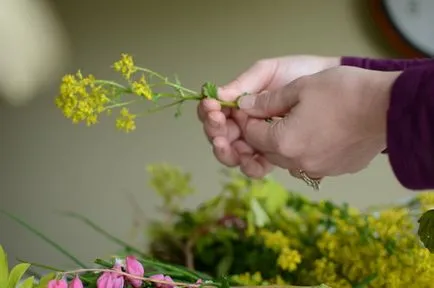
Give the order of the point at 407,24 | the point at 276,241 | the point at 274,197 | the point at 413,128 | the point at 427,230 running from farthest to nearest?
the point at 407,24, the point at 274,197, the point at 276,241, the point at 427,230, the point at 413,128

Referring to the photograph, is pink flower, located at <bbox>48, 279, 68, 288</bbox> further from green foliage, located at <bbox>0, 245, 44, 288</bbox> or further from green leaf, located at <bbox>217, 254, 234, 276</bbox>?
green leaf, located at <bbox>217, 254, 234, 276</bbox>

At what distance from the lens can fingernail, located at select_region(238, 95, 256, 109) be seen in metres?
0.74

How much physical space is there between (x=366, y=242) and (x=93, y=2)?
3.95ft

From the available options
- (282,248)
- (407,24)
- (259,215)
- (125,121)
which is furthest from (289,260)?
(407,24)

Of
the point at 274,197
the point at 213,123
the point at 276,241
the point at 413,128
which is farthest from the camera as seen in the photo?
the point at 274,197

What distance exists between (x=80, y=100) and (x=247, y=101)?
0.17 metres

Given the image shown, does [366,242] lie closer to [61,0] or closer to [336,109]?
[336,109]

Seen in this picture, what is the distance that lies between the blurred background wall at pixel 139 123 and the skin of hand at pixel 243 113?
0.94 metres

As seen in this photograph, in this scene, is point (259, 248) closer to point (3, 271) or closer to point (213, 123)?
point (213, 123)

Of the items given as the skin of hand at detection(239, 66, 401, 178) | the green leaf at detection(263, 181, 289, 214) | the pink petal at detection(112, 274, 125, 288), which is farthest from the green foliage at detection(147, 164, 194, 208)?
the pink petal at detection(112, 274, 125, 288)

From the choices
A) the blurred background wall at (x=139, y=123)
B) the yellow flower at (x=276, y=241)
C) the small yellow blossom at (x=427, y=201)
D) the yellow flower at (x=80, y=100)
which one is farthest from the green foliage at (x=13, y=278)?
the blurred background wall at (x=139, y=123)

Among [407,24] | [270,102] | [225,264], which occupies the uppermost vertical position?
[270,102]

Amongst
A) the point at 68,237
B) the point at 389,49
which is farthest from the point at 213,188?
the point at 389,49

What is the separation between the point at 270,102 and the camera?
697 mm
